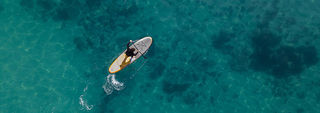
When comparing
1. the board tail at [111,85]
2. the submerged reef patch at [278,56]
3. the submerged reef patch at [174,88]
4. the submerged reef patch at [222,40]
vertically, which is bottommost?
the submerged reef patch at [174,88]

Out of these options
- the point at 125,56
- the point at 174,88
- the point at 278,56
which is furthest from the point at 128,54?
the point at 278,56

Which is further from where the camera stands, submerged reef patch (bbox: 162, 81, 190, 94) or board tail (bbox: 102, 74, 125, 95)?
submerged reef patch (bbox: 162, 81, 190, 94)

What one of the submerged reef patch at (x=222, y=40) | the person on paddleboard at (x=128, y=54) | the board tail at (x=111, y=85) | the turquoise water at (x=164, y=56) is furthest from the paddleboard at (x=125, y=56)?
the submerged reef patch at (x=222, y=40)

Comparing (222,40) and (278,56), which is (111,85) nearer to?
(222,40)

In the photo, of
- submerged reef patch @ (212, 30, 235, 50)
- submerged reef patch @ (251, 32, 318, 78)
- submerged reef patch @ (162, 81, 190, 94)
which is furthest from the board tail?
submerged reef patch @ (251, 32, 318, 78)

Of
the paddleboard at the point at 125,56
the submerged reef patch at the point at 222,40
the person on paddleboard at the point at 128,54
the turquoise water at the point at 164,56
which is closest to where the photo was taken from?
the person on paddleboard at the point at 128,54

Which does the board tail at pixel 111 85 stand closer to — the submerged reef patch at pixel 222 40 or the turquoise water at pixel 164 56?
the turquoise water at pixel 164 56

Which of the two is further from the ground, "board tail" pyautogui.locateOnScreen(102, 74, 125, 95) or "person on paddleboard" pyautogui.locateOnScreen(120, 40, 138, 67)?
"person on paddleboard" pyautogui.locateOnScreen(120, 40, 138, 67)

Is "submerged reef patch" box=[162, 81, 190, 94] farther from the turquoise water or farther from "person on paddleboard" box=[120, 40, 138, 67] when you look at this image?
"person on paddleboard" box=[120, 40, 138, 67]
